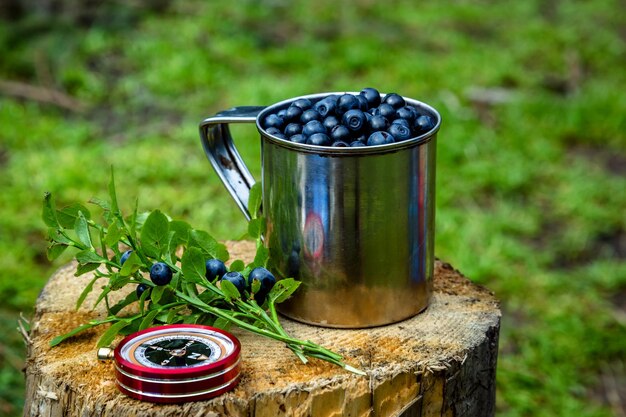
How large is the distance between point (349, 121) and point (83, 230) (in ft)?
1.74

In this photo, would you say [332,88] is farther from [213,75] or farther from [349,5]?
[349,5]

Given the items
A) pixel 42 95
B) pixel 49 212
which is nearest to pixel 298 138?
pixel 49 212

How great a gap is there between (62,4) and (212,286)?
446 cm

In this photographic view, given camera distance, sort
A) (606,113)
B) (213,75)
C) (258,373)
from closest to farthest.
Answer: (258,373) → (606,113) → (213,75)

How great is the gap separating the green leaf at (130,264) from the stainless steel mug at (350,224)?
0.27m

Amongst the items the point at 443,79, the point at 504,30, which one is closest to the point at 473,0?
the point at 504,30

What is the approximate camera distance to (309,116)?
5.54ft

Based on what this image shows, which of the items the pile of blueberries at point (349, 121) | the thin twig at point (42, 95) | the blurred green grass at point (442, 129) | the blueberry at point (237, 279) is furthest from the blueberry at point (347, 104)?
the thin twig at point (42, 95)

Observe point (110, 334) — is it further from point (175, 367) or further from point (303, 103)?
point (303, 103)

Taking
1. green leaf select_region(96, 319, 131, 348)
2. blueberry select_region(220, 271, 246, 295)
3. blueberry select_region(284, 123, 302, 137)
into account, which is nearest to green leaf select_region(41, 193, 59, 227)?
green leaf select_region(96, 319, 131, 348)

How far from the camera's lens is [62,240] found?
1.67 meters

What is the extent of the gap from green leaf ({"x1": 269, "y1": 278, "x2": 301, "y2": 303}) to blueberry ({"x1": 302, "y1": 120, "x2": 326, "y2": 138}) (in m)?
0.27

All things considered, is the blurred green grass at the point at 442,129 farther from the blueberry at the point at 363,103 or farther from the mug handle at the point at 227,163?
the blueberry at the point at 363,103

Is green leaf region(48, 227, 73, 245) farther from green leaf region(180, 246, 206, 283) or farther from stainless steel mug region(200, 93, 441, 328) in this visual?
stainless steel mug region(200, 93, 441, 328)
